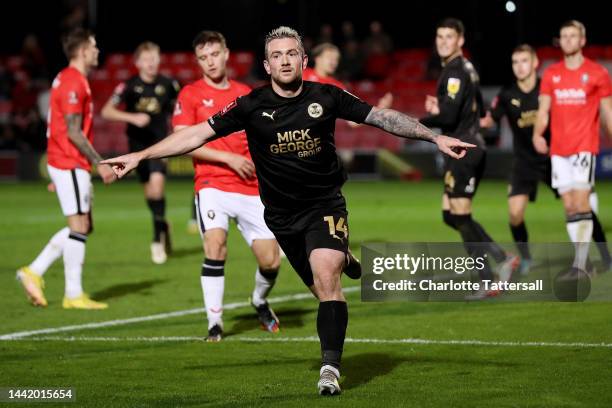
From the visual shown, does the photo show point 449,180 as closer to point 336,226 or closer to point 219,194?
point 219,194

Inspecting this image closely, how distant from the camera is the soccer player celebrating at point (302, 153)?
6.52 metres

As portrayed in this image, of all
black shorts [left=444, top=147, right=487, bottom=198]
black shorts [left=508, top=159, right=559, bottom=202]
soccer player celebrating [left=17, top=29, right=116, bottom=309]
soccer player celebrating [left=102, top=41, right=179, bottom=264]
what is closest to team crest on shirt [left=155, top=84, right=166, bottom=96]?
soccer player celebrating [left=102, top=41, right=179, bottom=264]

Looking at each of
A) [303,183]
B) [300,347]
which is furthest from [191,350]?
[303,183]

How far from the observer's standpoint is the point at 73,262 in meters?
10.2

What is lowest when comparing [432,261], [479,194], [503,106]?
[479,194]

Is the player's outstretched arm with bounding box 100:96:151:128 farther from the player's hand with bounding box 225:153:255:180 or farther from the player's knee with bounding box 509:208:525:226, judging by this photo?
the player's hand with bounding box 225:153:255:180

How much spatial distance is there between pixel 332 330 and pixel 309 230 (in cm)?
66

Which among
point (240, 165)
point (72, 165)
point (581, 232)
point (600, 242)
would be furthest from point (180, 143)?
point (600, 242)

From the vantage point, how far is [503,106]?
12.1 meters

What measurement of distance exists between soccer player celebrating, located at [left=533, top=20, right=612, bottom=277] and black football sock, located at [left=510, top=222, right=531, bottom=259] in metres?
0.80

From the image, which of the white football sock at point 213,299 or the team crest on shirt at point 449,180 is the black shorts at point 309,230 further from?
the team crest on shirt at point 449,180

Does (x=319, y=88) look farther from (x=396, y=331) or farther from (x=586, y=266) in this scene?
(x=586, y=266)

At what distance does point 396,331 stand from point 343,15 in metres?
25.9

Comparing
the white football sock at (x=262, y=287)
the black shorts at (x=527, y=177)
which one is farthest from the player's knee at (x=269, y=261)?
the black shorts at (x=527, y=177)
